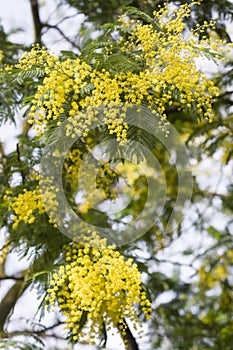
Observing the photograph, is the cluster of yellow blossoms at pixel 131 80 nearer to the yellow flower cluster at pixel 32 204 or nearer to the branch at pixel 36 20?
the yellow flower cluster at pixel 32 204

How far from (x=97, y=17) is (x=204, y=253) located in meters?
2.00

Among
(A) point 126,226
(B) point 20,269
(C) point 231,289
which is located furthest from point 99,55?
(C) point 231,289

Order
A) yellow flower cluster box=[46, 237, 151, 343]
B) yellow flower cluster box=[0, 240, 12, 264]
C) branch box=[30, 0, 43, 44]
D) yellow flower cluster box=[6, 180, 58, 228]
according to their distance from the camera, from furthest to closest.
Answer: branch box=[30, 0, 43, 44] < yellow flower cluster box=[0, 240, 12, 264] < yellow flower cluster box=[6, 180, 58, 228] < yellow flower cluster box=[46, 237, 151, 343]

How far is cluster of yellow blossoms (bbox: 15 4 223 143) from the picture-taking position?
89.4 inches

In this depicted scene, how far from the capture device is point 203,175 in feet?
16.7

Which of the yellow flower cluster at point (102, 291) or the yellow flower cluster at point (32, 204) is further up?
the yellow flower cluster at point (32, 204)

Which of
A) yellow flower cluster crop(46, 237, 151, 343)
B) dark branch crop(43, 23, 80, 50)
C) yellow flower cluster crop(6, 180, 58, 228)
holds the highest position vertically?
dark branch crop(43, 23, 80, 50)

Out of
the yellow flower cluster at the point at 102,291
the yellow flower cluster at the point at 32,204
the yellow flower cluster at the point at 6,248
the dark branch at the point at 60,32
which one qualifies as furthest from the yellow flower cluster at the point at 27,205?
the dark branch at the point at 60,32

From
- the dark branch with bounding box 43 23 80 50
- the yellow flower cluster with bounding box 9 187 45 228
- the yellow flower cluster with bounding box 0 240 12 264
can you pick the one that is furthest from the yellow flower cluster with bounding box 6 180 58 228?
the dark branch with bounding box 43 23 80 50

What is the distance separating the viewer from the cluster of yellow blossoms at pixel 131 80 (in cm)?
227

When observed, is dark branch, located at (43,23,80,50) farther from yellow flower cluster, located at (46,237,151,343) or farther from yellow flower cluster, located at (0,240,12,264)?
yellow flower cluster, located at (46,237,151,343)

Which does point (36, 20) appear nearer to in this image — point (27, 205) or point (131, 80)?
point (27, 205)

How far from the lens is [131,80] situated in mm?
2289

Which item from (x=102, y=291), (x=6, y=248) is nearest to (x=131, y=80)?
(x=102, y=291)
